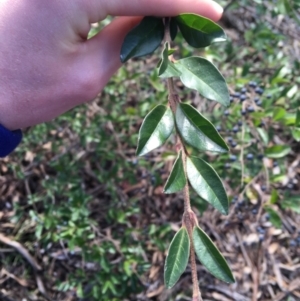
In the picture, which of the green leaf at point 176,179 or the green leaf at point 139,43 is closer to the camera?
the green leaf at point 176,179

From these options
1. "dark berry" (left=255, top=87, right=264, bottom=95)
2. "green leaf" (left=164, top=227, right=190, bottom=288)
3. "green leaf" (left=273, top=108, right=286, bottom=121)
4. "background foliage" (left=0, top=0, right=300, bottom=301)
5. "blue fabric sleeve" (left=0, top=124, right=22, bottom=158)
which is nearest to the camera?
"green leaf" (left=164, top=227, right=190, bottom=288)

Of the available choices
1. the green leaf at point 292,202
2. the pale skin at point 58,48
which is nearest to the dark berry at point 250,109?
the green leaf at point 292,202

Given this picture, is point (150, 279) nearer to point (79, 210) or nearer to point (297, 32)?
point (79, 210)

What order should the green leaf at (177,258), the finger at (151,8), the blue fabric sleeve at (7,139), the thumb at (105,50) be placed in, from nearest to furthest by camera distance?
the green leaf at (177,258) → the finger at (151,8) → the thumb at (105,50) → the blue fabric sleeve at (7,139)

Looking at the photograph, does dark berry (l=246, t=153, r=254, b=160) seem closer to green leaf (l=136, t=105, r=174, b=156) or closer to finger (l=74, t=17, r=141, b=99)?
finger (l=74, t=17, r=141, b=99)

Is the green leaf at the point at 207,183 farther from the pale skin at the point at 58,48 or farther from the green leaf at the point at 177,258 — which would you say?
the pale skin at the point at 58,48

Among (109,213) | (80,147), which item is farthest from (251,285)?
(80,147)

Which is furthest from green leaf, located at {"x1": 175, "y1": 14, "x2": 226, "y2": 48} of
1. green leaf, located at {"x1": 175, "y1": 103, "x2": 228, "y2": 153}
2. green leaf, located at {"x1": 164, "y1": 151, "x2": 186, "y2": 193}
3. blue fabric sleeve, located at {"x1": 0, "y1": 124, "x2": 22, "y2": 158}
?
blue fabric sleeve, located at {"x1": 0, "y1": 124, "x2": 22, "y2": 158}
